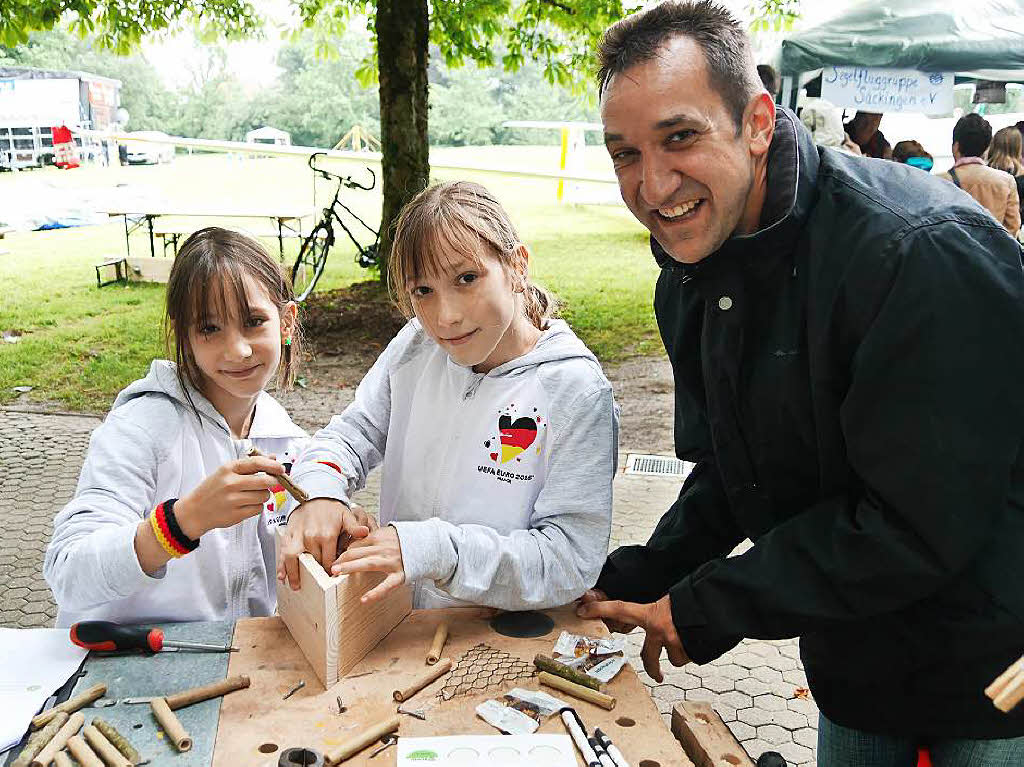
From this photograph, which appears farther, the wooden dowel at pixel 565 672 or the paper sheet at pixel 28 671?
the wooden dowel at pixel 565 672

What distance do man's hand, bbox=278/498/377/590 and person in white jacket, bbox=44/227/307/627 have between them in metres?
0.08

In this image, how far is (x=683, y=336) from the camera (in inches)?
70.9

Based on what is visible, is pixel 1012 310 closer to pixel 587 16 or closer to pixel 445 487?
pixel 445 487

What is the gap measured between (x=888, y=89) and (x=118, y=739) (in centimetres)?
873

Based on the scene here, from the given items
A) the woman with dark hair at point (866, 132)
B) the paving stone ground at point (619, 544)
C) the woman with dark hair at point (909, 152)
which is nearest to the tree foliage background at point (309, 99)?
the woman with dark hair at point (909, 152)

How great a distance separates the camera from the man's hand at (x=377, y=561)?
1608 millimetres

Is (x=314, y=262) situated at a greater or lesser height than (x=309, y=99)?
lesser

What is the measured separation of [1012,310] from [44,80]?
1505 inches

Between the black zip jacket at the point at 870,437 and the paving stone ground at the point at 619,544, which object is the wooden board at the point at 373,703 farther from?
the paving stone ground at the point at 619,544

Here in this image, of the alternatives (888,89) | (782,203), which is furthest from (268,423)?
(888,89)

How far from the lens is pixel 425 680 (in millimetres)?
1586

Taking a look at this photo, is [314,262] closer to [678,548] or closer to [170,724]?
[678,548]

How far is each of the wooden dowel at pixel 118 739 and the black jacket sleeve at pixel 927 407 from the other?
1.12 meters

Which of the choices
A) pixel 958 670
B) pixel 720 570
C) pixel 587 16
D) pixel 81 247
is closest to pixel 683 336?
pixel 720 570
